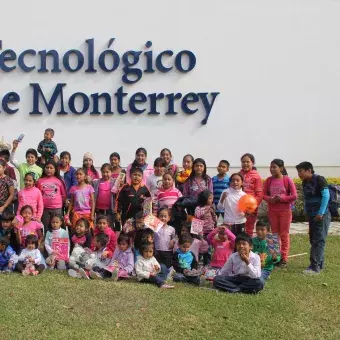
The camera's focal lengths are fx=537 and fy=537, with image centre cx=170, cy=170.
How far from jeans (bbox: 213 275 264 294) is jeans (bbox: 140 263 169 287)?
0.58 m

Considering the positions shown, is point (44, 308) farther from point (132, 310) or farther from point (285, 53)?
point (285, 53)

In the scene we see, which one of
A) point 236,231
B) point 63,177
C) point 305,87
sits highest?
point 305,87

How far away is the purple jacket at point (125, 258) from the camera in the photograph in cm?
620

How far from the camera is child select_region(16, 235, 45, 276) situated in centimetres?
623

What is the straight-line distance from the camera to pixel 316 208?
648cm

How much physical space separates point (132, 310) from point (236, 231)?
232 centimetres

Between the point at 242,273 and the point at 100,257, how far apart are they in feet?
5.71

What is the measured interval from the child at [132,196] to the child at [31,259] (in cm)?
116

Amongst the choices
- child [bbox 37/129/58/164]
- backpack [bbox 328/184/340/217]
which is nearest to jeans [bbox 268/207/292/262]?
backpack [bbox 328/184/340/217]

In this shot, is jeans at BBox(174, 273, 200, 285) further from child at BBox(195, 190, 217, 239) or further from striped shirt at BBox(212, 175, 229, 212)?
striped shirt at BBox(212, 175, 229, 212)

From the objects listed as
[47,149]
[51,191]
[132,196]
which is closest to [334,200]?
[132,196]

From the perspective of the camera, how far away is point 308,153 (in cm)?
1166

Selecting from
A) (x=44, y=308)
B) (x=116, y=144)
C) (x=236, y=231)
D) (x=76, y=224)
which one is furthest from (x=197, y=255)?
(x=116, y=144)

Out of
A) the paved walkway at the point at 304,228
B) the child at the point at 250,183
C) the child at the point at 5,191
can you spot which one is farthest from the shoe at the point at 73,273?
the paved walkway at the point at 304,228
